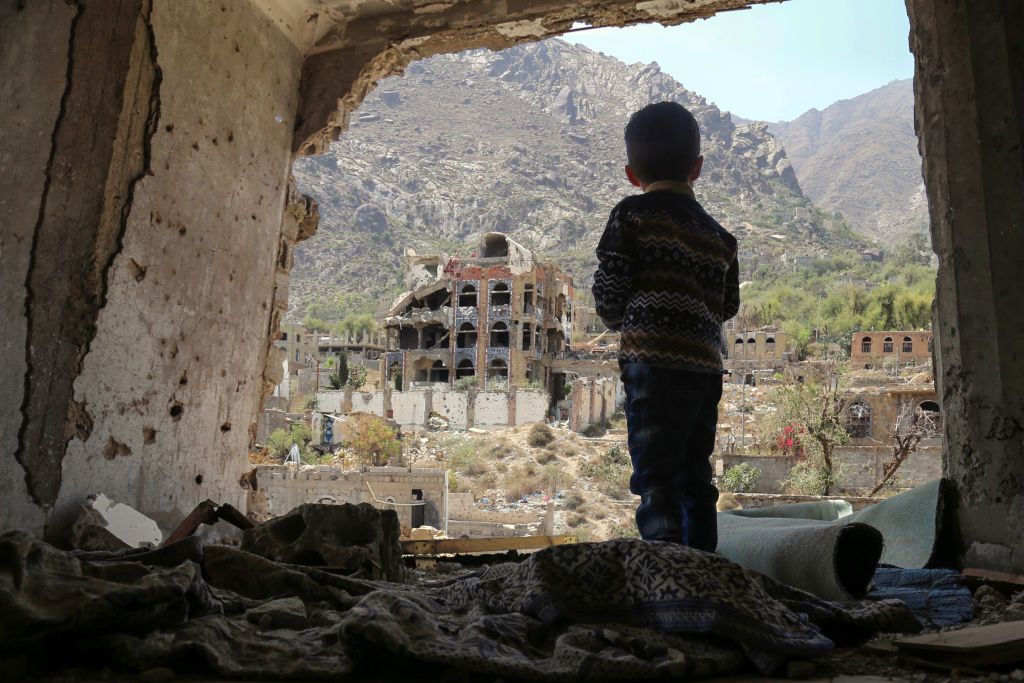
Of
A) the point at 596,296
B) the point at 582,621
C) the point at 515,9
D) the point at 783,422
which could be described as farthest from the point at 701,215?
the point at 783,422

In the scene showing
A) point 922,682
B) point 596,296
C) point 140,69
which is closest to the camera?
point 922,682

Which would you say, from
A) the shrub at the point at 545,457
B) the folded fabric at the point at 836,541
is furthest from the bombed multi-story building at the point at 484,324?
the folded fabric at the point at 836,541

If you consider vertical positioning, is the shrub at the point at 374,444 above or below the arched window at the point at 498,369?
below

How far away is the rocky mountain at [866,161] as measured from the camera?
96812 millimetres

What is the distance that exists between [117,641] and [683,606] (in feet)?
3.84

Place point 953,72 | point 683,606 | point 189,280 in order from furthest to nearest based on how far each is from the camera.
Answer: point 189,280 → point 953,72 → point 683,606

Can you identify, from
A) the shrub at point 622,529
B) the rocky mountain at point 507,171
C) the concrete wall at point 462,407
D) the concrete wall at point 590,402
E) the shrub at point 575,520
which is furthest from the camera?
the rocky mountain at point 507,171

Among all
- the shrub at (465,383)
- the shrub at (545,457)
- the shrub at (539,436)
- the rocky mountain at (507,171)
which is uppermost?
the rocky mountain at (507,171)

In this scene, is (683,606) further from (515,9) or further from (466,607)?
(515,9)

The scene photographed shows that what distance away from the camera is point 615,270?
2705mm

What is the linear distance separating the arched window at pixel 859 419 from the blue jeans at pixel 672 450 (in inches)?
850

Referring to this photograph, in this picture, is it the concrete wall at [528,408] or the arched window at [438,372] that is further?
the arched window at [438,372]

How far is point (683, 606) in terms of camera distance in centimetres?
169

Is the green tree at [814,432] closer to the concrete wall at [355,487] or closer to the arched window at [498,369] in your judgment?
the concrete wall at [355,487]
